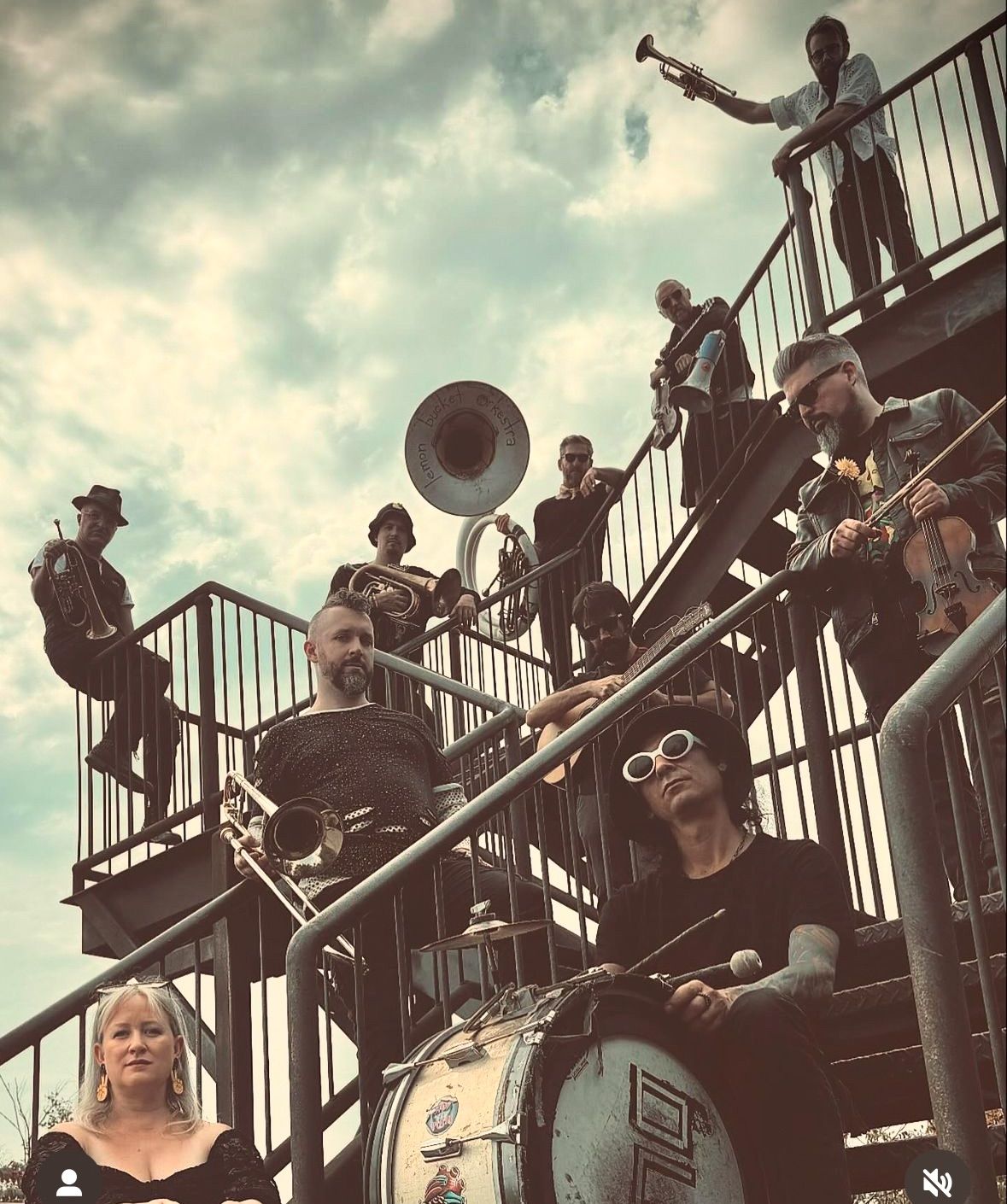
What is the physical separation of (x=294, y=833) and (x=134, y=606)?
3.36 m

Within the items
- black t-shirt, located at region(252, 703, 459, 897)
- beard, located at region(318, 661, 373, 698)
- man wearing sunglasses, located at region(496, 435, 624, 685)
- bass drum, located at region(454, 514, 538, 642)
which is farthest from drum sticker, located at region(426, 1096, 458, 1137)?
bass drum, located at region(454, 514, 538, 642)

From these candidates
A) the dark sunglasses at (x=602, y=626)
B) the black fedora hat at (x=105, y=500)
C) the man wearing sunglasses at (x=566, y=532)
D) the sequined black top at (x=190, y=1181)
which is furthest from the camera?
the man wearing sunglasses at (x=566, y=532)

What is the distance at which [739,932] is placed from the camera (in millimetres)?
3510

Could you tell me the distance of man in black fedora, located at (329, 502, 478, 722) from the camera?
787 centimetres

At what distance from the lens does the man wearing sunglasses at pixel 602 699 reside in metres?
4.50

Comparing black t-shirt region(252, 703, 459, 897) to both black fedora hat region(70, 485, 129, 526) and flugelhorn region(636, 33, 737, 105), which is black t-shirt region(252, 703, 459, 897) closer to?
black fedora hat region(70, 485, 129, 526)

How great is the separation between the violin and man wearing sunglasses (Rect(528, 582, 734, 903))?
646mm

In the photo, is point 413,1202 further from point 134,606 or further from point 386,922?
point 134,606

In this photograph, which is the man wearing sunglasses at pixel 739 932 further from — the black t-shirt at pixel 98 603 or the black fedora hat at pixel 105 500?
the black fedora hat at pixel 105 500

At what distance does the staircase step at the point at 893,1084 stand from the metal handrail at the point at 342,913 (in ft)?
3.36

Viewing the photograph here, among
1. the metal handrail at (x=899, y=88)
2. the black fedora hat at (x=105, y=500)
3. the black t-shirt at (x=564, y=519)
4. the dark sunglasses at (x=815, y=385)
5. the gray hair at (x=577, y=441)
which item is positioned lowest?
the dark sunglasses at (x=815, y=385)

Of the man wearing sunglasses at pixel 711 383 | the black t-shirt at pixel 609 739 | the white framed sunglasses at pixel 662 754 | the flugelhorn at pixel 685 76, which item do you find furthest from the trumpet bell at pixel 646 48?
the white framed sunglasses at pixel 662 754

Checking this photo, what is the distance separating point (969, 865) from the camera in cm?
267

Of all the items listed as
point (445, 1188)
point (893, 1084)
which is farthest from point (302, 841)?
point (893, 1084)
